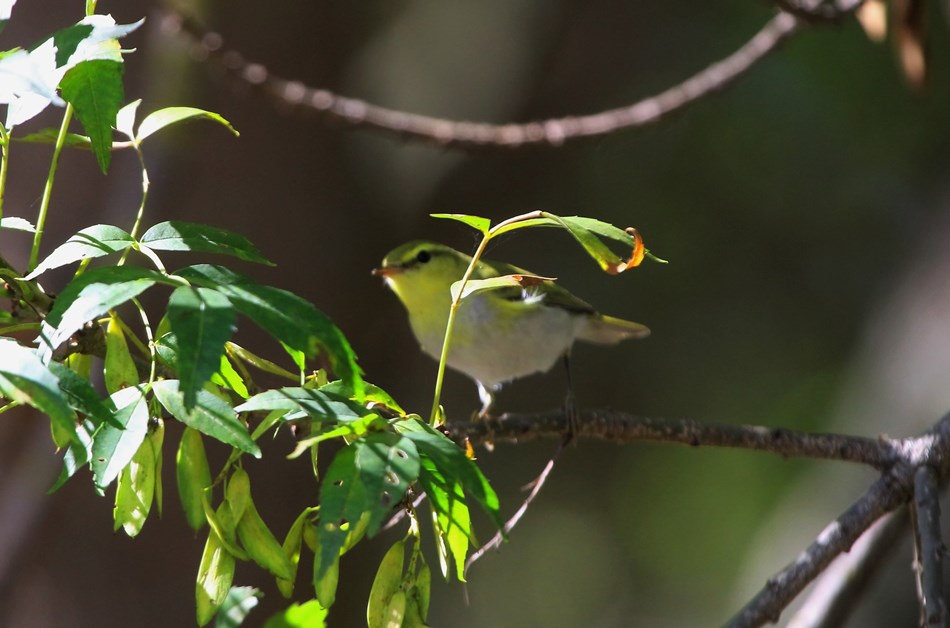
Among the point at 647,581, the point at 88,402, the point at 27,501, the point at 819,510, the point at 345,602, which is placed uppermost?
the point at 88,402

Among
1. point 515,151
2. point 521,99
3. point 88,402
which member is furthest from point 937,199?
point 88,402

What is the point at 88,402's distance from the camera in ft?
2.63

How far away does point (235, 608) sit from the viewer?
2.44ft

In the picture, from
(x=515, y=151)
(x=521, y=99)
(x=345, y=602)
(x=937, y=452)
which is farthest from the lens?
(x=521, y=99)

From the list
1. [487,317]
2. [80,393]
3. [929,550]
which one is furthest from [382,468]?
[487,317]

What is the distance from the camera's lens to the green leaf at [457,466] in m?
0.82

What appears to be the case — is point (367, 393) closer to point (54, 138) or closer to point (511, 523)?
point (511, 523)

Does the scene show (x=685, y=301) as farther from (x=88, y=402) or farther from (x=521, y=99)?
(x=88, y=402)

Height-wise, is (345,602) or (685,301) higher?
(685,301)

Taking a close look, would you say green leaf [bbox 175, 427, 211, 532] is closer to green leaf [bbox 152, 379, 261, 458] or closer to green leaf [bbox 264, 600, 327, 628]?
green leaf [bbox 152, 379, 261, 458]

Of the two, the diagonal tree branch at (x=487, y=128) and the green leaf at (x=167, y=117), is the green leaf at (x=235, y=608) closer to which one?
the green leaf at (x=167, y=117)

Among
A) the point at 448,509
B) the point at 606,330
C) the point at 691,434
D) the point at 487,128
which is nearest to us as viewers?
the point at 448,509

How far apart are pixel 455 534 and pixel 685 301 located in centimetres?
490

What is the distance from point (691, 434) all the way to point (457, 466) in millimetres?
864
